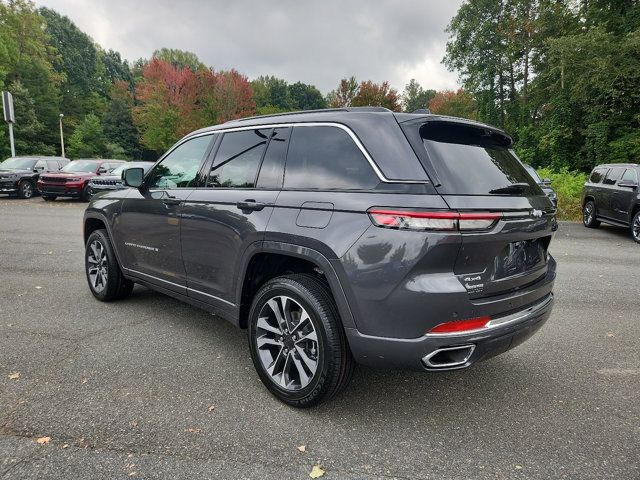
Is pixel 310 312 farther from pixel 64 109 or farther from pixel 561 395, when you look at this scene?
pixel 64 109

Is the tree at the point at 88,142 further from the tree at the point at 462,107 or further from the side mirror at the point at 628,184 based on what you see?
the side mirror at the point at 628,184

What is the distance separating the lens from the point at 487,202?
2578mm

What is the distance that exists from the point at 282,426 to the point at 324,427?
0.25 metres

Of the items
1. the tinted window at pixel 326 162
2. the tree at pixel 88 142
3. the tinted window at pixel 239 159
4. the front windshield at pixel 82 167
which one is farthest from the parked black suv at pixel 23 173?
the tree at pixel 88 142

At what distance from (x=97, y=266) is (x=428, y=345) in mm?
4164

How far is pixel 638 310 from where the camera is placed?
522 cm

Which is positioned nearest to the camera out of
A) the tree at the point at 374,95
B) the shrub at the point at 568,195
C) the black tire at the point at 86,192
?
the shrub at the point at 568,195

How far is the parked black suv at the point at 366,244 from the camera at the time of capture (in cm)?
245

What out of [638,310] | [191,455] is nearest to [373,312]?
[191,455]

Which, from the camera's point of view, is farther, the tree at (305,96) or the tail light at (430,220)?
the tree at (305,96)

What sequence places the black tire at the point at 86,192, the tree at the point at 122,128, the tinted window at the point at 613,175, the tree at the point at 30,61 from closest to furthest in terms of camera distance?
1. the tinted window at the point at 613,175
2. the black tire at the point at 86,192
3. the tree at the point at 30,61
4. the tree at the point at 122,128

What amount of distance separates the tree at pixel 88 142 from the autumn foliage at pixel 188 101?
11672 mm

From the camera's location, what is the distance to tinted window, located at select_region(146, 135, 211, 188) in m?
3.95

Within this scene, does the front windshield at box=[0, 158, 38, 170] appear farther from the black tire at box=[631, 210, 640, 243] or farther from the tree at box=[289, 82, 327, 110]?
the tree at box=[289, 82, 327, 110]
